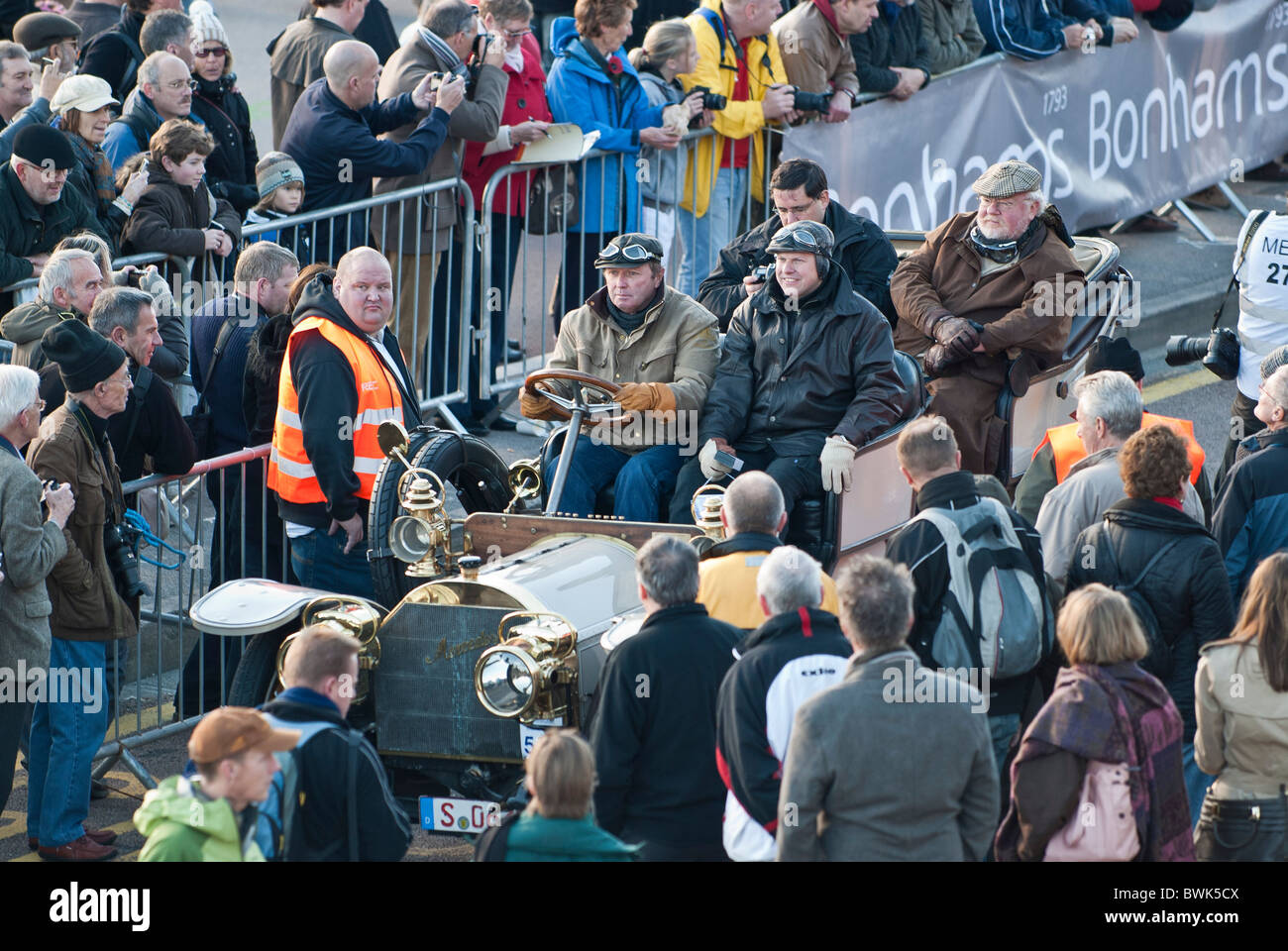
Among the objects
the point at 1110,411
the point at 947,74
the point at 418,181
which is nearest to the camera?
the point at 1110,411

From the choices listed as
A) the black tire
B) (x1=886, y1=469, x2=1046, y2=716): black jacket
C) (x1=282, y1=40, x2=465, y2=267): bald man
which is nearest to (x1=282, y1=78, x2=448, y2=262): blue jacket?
(x1=282, y1=40, x2=465, y2=267): bald man

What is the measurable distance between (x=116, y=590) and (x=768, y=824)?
9.92 ft

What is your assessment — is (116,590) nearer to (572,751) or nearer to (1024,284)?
(572,751)

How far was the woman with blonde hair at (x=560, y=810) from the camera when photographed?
193 inches

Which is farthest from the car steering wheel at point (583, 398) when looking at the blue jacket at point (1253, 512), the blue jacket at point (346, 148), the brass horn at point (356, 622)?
the blue jacket at point (346, 148)

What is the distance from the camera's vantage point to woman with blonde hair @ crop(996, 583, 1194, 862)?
211 inches

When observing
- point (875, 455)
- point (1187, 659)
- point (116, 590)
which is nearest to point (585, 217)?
point (875, 455)

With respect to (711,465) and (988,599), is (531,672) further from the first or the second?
(711,465)

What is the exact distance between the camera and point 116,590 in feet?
23.7

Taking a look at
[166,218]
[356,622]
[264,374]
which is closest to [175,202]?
[166,218]

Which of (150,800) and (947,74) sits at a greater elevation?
(947,74)

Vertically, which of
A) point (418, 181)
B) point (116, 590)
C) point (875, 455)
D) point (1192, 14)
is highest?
point (1192, 14)

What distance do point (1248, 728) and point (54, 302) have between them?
16.3 feet

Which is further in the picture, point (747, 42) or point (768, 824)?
point (747, 42)
